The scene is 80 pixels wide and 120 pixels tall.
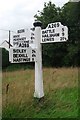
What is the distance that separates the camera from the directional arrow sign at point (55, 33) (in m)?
5.63

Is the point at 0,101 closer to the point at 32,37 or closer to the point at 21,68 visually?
the point at 32,37

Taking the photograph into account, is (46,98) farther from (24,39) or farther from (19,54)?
(24,39)

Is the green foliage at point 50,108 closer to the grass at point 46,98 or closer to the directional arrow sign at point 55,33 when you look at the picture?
the grass at point 46,98

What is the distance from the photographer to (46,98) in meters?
5.98

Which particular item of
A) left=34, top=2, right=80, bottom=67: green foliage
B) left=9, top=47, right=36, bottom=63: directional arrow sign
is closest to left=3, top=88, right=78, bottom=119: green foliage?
left=9, top=47, right=36, bottom=63: directional arrow sign

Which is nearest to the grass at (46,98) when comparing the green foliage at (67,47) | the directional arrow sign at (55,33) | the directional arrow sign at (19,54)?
the directional arrow sign at (19,54)

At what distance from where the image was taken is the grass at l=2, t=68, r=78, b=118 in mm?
5590

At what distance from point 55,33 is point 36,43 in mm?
442

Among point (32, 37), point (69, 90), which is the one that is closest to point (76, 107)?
point (69, 90)

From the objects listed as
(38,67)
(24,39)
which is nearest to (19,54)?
(24,39)

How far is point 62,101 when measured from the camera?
5793 mm

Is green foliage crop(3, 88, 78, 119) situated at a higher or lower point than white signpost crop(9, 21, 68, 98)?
lower

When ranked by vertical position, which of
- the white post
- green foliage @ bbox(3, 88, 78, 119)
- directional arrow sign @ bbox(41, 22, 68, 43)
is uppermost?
directional arrow sign @ bbox(41, 22, 68, 43)

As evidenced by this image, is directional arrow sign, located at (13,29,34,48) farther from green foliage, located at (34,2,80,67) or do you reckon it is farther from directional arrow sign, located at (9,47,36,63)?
green foliage, located at (34,2,80,67)
